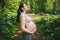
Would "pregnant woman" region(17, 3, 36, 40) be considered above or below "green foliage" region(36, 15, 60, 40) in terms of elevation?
above

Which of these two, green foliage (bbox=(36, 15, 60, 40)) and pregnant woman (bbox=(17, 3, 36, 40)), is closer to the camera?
pregnant woman (bbox=(17, 3, 36, 40))

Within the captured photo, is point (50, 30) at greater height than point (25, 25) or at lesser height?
lesser

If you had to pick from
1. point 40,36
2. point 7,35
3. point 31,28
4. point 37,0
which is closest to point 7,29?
point 7,35

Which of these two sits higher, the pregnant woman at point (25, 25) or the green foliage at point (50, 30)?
the pregnant woman at point (25, 25)

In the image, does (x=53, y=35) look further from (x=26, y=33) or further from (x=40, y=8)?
(x=40, y=8)

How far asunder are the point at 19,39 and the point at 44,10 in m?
5.56

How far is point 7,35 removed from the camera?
1045 cm

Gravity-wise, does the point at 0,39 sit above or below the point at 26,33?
below

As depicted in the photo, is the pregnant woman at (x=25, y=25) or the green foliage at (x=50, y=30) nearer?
the pregnant woman at (x=25, y=25)

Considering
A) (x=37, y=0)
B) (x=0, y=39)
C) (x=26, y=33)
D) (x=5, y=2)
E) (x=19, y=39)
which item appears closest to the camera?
(x=26, y=33)

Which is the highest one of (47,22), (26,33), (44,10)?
(26,33)

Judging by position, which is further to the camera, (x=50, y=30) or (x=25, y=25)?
(x=50, y=30)

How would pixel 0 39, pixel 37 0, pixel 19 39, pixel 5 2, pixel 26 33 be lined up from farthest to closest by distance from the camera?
pixel 37 0 → pixel 5 2 → pixel 19 39 → pixel 0 39 → pixel 26 33

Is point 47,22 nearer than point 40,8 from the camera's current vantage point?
Yes
